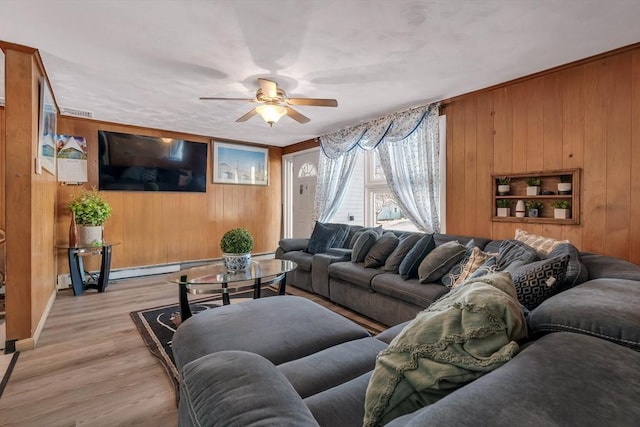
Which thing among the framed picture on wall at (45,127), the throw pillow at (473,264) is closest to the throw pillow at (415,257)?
the throw pillow at (473,264)

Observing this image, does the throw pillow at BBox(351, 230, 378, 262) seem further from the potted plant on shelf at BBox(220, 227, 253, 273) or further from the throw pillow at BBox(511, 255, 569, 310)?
the throw pillow at BBox(511, 255, 569, 310)

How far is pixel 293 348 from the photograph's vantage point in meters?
1.53

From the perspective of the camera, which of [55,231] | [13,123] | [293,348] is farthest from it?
[55,231]

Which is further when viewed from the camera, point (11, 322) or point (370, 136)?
point (370, 136)

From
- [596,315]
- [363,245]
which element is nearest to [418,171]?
[363,245]

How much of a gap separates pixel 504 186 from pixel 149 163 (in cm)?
500

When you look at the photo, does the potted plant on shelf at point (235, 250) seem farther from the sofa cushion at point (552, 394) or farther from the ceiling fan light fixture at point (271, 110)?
the sofa cushion at point (552, 394)

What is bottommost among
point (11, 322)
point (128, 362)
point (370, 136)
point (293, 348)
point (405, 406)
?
point (128, 362)

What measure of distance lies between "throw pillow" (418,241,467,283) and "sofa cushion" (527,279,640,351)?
4.93 ft

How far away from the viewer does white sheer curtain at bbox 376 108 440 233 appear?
12.1 ft

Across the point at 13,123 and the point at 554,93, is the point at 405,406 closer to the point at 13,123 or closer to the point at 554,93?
the point at 554,93

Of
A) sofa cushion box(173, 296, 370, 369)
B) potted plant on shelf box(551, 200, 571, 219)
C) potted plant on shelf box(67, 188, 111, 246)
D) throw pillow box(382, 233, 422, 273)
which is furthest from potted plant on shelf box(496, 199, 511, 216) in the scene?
potted plant on shelf box(67, 188, 111, 246)

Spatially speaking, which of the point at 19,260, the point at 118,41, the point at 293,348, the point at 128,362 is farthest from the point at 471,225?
the point at 19,260

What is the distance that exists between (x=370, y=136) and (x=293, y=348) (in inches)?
138
